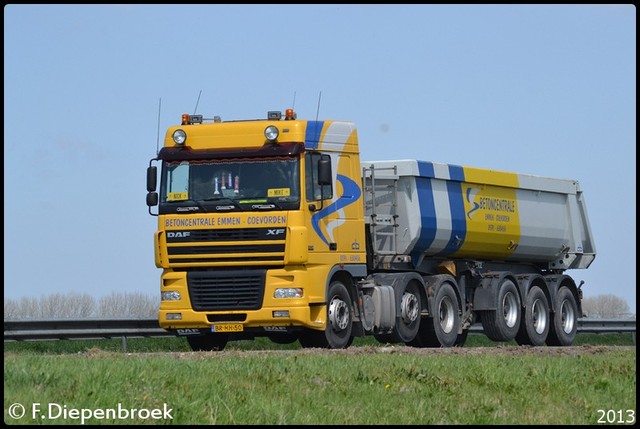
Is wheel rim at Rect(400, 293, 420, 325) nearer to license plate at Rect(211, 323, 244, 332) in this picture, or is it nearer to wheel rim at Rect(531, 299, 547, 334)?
license plate at Rect(211, 323, 244, 332)

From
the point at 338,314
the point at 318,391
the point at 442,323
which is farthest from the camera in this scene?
the point at 442,323

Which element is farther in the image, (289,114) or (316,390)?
(289,114)

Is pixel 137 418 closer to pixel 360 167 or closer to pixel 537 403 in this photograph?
pixel 537 403

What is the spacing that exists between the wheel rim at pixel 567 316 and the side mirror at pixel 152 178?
37.2 ft

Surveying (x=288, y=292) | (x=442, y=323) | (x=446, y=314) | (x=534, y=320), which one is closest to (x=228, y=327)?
(x=288, y=292)

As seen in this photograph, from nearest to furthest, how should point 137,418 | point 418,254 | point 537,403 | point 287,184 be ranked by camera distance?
point 137,418, point 537,403, point 287,184, point 418,254

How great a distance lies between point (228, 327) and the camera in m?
21.5

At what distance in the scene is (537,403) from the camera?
14.1 meters

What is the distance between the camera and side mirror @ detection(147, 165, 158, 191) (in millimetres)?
21719

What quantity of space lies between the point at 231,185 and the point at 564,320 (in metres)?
11.1

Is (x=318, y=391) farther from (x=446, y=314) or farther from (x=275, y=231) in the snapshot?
(x=446, y=314)

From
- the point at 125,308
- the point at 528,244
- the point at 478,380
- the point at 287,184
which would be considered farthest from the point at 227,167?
the point at 125,308

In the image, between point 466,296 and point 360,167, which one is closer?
point 360,167

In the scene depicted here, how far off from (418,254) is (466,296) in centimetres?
248
